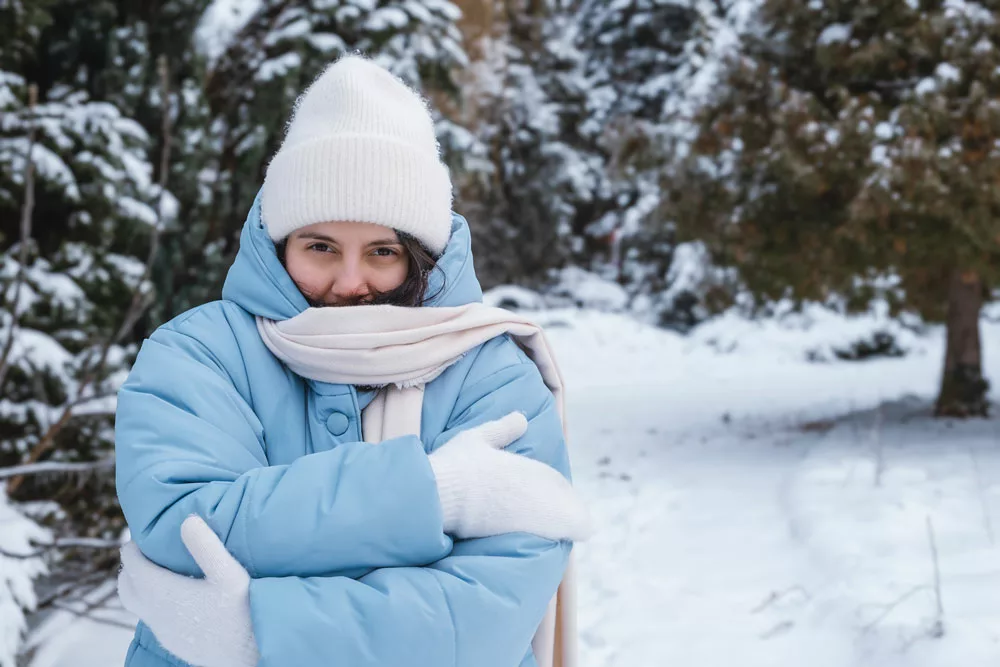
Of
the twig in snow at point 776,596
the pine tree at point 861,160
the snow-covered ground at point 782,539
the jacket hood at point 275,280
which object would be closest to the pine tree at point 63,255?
the snow-covered ground at point 782,539

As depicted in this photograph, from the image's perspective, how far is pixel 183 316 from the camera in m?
1.64

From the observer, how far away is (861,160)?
7109 millimetres

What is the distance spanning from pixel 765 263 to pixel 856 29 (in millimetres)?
2064

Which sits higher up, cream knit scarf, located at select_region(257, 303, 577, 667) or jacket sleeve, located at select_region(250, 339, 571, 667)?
cream knit scarf, located at select_region(257, 303, 577, 667)

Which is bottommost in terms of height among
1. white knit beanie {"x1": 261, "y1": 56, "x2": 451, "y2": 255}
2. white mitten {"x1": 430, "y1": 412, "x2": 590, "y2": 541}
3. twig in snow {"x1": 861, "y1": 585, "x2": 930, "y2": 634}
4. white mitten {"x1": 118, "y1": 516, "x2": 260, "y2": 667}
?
twig in snow {"x1": 861, "y1": 585, "x2": 930, "y2": 634}

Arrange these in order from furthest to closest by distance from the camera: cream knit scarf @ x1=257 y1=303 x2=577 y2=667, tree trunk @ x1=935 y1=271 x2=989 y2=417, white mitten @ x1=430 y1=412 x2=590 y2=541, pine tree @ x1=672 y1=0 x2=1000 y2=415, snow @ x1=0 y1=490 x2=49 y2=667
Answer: tree trunk @ x1=935 y1=271 x2=989 y2=417
pine tree @ x1=672 y1=0 x2=1000 y2=415
snow @ x1=0 y1=490 x2=49 y2=667
cream knit scarf @ x1=257 y1=303 x2=577 y2=667
white mitten @ x1=430 y1=412 x2=590 y2=541

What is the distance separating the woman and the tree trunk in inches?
306

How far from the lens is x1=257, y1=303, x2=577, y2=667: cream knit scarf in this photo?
1.55 meters

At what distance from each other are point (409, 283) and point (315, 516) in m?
0.52

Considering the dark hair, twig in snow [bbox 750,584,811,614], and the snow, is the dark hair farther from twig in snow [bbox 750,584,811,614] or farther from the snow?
twig in snow [bbox 750,584,811,614]

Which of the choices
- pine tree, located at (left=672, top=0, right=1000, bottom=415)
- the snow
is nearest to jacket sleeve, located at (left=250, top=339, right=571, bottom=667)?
the snow

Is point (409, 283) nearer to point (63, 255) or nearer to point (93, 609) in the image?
point (93, 609)

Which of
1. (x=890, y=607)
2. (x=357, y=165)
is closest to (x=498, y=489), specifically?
(x=357, y=165)

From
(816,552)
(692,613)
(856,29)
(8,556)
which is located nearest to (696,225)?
(856,29)
